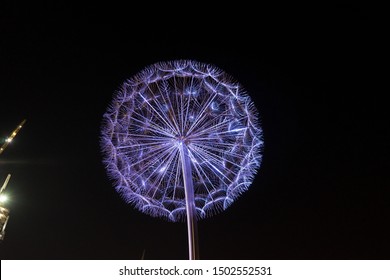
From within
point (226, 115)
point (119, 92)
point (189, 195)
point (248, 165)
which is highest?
point (119, 92)

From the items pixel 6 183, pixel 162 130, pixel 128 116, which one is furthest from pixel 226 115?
pixel 6 183

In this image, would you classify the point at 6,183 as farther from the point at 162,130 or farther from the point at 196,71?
the point at 196,71

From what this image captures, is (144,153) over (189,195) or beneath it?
Result: over

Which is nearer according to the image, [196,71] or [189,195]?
[189,195]

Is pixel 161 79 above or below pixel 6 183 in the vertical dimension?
above

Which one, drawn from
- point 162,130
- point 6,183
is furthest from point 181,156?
point 6,183

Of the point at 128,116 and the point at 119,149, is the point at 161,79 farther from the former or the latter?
the point at 119,149
